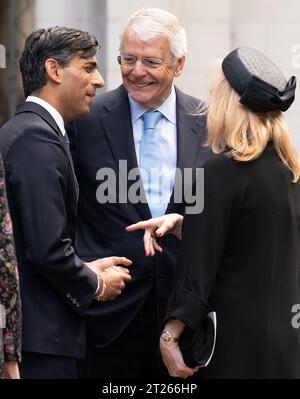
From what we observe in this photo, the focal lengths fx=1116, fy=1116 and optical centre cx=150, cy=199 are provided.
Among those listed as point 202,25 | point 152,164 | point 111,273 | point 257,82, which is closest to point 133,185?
point 152,164

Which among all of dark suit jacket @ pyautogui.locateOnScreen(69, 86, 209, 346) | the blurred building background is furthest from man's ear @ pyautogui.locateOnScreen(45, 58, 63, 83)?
the blurred building background

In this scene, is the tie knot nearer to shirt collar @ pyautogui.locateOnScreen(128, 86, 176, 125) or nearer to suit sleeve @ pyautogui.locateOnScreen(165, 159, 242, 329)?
shirt collar @ pyautogui.locateOnScreen(128, 86, 176, 125)

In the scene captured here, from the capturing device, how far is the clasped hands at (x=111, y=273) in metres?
4.18

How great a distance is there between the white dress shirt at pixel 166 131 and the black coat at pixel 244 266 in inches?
30.8

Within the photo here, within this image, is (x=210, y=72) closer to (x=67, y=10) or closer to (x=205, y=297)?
(x=205, y=297)

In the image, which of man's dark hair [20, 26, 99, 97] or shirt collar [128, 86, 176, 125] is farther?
shirt collar [128, 86, 176, 125]

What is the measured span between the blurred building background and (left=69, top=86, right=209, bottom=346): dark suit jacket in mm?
2787

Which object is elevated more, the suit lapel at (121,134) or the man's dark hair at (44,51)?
the man's dark hair at (44,51)

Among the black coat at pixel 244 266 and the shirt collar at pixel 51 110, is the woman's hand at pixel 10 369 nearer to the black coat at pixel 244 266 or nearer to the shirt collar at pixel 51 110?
the black coat at pixel 244 266

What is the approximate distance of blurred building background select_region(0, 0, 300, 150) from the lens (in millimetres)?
7535

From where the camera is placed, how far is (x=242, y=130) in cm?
389

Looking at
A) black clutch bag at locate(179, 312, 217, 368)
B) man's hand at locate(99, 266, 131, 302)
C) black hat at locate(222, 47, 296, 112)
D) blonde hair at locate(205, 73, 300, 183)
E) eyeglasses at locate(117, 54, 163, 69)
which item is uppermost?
eyeglasses at locate(117, 54, 163, 69)

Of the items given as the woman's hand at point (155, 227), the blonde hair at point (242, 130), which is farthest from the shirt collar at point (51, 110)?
the blonde hair at point (242, 130)

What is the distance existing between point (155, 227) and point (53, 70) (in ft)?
2.34
